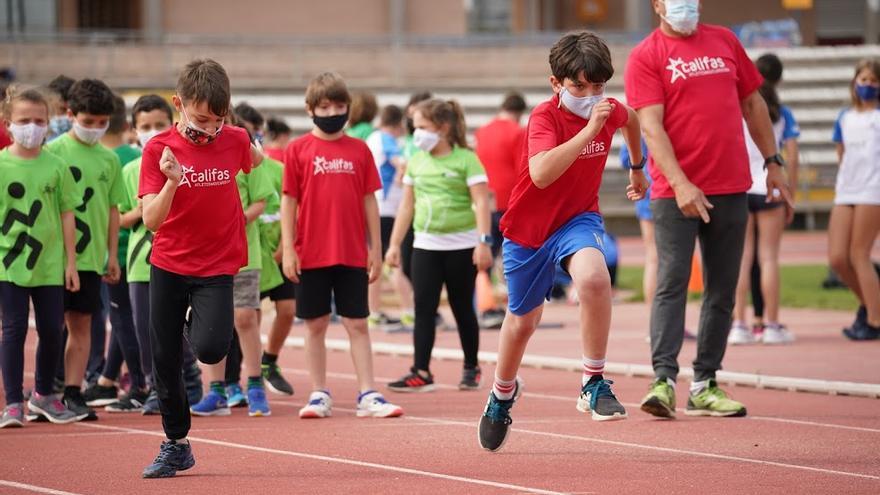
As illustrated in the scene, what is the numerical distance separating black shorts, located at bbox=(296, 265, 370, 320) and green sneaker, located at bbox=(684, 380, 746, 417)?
2186 mm

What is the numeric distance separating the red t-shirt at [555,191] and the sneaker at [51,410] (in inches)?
133

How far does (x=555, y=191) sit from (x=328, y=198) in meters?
2.33

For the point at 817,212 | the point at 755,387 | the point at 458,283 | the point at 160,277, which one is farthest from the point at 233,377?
the point at 817,212

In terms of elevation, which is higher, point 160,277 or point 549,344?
point 160,277

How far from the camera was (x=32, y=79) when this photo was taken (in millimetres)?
28656

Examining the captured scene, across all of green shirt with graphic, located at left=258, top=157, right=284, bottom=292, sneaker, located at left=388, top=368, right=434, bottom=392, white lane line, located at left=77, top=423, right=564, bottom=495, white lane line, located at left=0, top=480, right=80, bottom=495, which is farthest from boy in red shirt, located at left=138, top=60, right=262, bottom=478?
sneaker, located at left=388, top=368, right=434, bottom=392

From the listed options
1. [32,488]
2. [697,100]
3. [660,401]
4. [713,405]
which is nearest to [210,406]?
[32,488]

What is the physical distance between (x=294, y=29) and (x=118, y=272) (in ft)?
86.1

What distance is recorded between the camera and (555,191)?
24.2ft

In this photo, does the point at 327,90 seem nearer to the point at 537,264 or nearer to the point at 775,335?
the point at 537,264

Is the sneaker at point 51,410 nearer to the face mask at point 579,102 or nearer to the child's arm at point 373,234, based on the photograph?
the child's arm at point 373,234

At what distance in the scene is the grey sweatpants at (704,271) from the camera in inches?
341

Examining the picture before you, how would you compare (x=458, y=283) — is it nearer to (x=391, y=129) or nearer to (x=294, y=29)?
(x=391, y=129)

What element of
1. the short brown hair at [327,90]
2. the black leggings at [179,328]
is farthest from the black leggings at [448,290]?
the black leggings at [179,328]
